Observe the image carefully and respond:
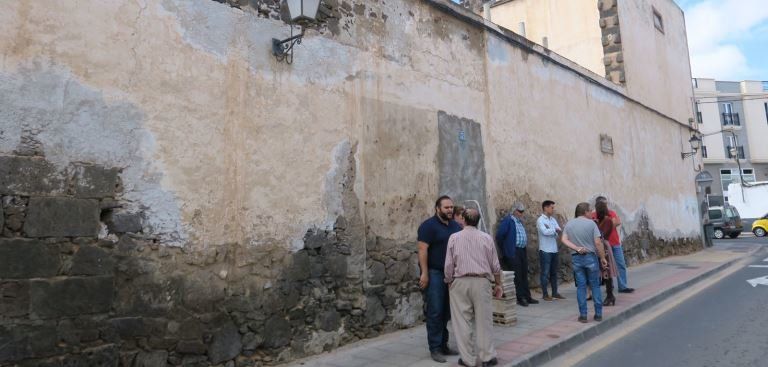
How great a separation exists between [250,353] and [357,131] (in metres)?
2.92

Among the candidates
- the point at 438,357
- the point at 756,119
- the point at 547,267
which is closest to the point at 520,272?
the point at 547,267

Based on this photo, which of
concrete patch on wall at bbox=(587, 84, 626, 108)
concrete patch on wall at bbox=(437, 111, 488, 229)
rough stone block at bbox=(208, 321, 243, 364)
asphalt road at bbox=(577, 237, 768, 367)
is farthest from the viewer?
concrete patch on wall at bbox=(587, 84, 626, 108)

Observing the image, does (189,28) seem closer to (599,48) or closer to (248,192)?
(248,192)

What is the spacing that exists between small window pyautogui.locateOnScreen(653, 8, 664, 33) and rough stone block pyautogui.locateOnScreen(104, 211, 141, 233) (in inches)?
740

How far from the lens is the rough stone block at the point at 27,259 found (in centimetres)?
368

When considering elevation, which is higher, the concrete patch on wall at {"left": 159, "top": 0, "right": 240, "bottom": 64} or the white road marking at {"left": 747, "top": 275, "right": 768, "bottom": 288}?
the concrete patch on wall at {"left": 159, "top": 0, "right": 240, "bottom": 64}

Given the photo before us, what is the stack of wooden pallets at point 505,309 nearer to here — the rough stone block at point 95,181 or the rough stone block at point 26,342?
the rough stone block at point 95,181

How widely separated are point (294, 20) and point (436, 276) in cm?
306

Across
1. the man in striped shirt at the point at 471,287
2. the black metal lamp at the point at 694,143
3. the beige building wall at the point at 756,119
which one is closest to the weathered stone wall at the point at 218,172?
the man in striped shirt at the point at 471,287

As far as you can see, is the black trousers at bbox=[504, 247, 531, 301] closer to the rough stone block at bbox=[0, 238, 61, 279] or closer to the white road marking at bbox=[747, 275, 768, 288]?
the white road marking at bbox=[747, 275, 768, 288]

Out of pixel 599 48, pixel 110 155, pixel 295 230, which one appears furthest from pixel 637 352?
pixel 599 48

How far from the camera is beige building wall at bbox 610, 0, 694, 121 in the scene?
15.4 metres

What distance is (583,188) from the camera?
1158 centimetres

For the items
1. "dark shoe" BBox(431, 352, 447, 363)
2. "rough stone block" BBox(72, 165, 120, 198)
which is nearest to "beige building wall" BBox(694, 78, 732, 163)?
"dark shoe" BBox(431, 352, 447, 363)
